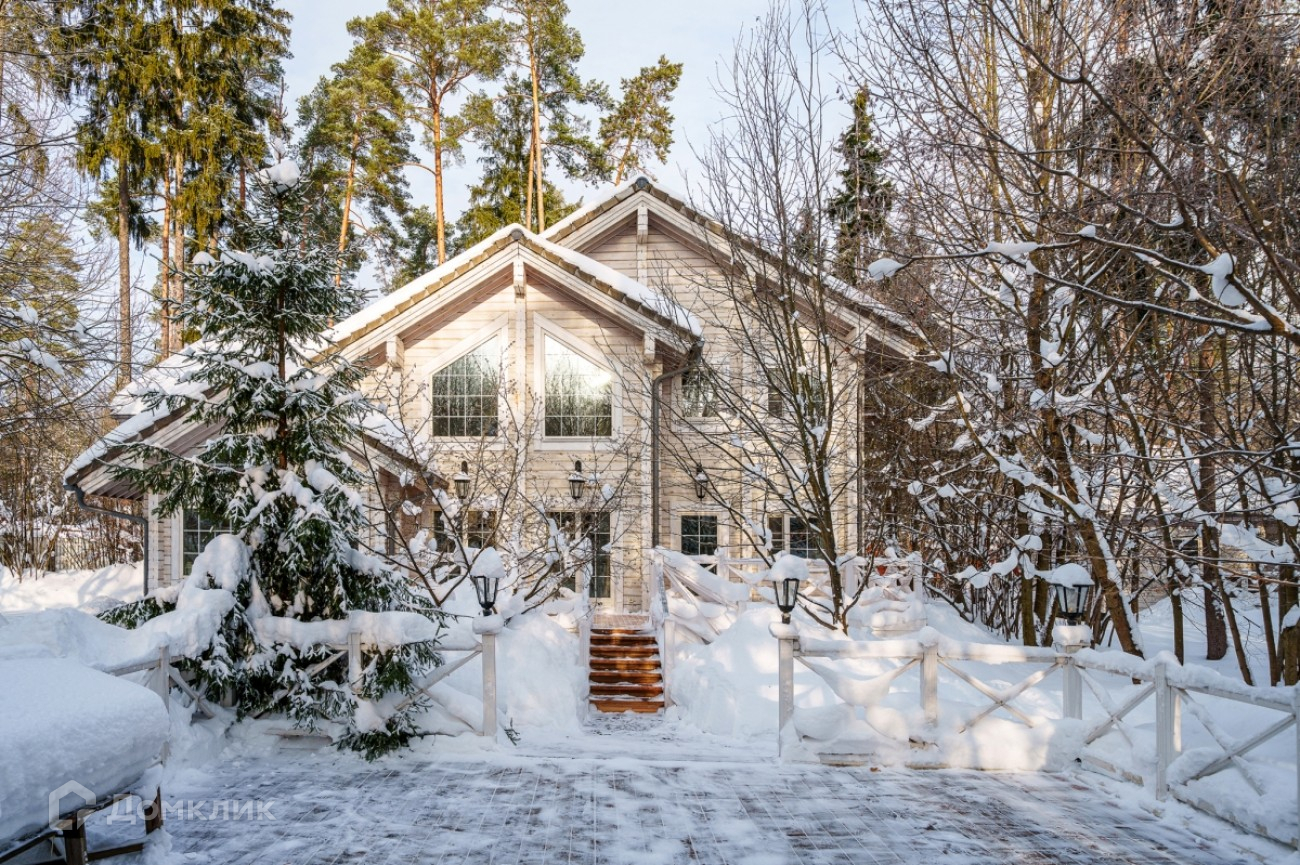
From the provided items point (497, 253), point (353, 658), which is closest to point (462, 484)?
point (497, 253)

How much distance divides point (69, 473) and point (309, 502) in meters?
6.77

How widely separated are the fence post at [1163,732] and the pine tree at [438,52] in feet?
73.3

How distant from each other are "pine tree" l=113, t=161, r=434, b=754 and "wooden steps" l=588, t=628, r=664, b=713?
4.36 metres

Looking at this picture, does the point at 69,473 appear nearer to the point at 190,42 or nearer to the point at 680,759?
the point at 680,759

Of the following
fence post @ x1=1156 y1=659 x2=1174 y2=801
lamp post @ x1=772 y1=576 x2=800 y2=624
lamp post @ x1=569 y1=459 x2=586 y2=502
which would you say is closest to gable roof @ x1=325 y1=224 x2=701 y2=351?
lamp post @ x1=569 y1=459 x2=586 y2=502

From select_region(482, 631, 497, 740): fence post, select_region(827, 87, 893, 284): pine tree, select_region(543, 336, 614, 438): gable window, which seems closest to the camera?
select_region(482, 631, 497, 740): fence post

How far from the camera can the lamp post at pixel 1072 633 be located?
707 cm

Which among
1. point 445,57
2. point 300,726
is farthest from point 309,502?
point 445,57

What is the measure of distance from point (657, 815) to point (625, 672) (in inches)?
244

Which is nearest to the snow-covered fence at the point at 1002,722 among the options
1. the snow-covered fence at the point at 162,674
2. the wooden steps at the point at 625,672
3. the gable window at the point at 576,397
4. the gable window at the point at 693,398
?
the wooden steps at the point at 625,672

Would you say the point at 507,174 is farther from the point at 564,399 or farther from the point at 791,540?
the point at 791,540

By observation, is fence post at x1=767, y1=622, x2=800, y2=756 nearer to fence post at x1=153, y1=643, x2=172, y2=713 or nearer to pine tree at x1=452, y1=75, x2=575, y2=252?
fence post at x1=153, y1=643, x2=172, y2=713

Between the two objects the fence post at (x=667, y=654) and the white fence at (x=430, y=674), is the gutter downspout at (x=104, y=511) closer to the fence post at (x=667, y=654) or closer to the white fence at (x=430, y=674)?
the white fence at (x=430, y=674)

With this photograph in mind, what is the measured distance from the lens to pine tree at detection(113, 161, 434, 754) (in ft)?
22.9
